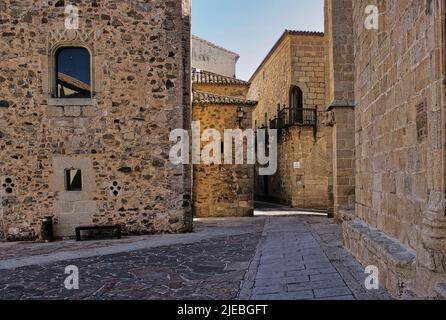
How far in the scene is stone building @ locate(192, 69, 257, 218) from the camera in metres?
13.9

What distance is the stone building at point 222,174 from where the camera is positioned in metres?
13.9

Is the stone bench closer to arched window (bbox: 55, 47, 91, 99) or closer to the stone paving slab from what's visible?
the stone paving slab

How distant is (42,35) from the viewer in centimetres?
948

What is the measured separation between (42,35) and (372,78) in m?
7.72

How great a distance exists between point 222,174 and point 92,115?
565cm

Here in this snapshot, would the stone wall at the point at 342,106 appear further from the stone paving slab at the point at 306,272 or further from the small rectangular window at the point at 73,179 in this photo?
the small rectangular window at the point at 73,179

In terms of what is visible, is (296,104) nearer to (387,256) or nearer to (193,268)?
(193,268)

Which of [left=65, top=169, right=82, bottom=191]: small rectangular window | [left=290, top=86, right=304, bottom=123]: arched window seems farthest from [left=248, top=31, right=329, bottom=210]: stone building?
[left=65, top=169, right=82, bottom=191]: small rectangular window

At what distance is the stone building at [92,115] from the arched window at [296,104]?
33.5ft

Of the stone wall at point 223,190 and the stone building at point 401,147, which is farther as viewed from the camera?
the stone wall at point 223,190

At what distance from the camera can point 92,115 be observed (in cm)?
958

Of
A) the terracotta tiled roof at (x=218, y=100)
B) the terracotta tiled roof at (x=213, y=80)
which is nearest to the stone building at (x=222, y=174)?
the terracotta tiled roof at (x=218, y=100)
